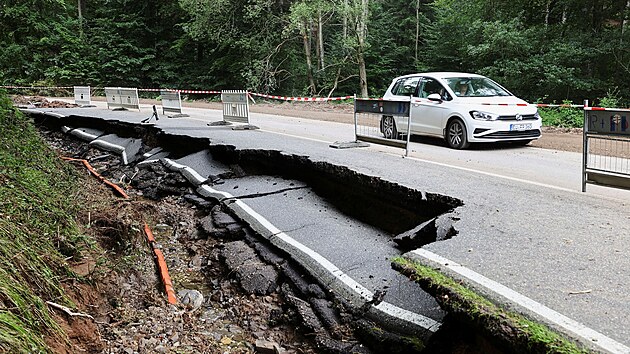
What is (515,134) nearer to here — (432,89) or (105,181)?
(432,89)

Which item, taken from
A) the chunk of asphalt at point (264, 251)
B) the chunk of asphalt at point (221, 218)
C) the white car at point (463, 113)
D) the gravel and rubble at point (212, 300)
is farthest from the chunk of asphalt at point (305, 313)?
the white car at point (463, 113)

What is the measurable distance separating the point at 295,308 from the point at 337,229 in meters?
1.69

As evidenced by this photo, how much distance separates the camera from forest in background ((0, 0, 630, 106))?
61.9 feet

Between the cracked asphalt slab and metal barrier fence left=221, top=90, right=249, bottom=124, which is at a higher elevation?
metal barrier fence left=221, top=90, right=249, bottom=124

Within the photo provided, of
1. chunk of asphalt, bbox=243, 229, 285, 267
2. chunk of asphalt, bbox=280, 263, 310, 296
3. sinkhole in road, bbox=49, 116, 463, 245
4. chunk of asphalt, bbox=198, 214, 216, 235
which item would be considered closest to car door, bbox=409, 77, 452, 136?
sinkhole in road, bbox=49, 116, 463, 245

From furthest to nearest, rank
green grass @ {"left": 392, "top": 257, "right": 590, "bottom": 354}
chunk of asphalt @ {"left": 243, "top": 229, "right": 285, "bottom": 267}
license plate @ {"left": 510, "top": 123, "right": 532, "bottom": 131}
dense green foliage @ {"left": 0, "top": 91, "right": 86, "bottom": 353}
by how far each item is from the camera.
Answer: license plate @ {"left": 510, "top": 123, "right": 532, "bottom": 131} → chunk of asphalt @ {"left": 243, "top": 229, "right": 285, "bottom": 267} → dense green foliage @ {"left": 0, "top": 91, "right": 86, "bottom": 353} → green grass @ {"left": 392, "top": 257, "right": 590, "bottom": 354}

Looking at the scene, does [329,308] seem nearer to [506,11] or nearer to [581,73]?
[581,73]

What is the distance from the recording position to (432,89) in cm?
1220

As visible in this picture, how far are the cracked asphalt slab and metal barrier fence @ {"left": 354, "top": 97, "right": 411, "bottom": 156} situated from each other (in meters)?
2.02

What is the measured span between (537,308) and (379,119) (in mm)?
8845

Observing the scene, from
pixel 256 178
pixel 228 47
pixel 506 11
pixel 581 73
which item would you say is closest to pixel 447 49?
pixel 506 11

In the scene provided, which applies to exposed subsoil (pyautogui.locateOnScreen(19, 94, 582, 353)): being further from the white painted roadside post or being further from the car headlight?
the white painted roadside post

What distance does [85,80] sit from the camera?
3750 cm

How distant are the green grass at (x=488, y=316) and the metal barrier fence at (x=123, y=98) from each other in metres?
19.1
